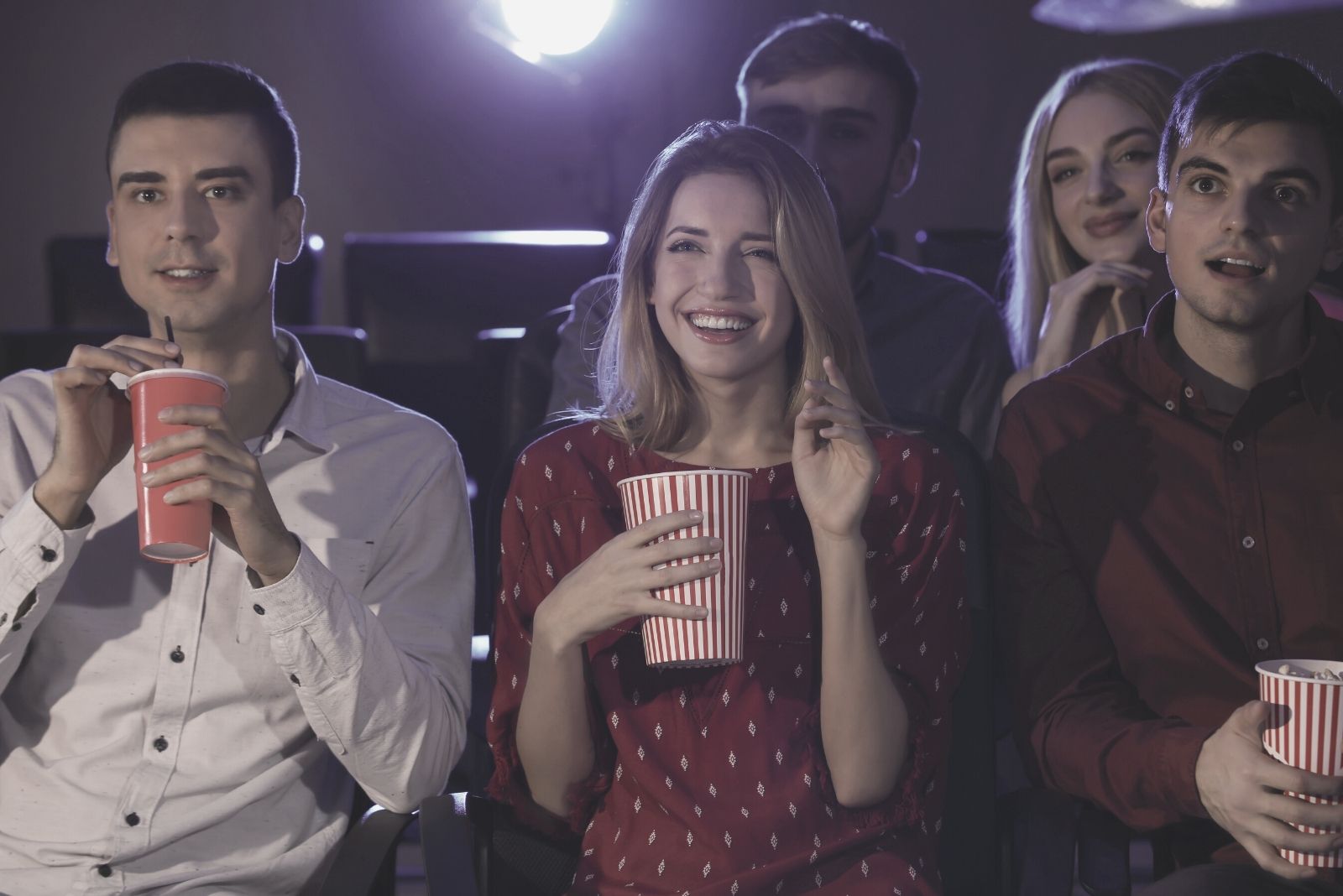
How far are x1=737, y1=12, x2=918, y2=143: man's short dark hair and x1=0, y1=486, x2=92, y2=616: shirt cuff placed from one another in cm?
179

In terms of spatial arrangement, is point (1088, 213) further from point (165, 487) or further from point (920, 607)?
point (165, 487)

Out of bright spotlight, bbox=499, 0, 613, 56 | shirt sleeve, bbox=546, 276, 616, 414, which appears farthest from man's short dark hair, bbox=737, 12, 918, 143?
bright spotlight, bbox=499, 0, 613, 56

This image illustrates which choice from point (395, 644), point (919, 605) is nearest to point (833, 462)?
point (919, 605)

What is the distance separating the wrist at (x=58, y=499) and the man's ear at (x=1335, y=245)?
1608mm

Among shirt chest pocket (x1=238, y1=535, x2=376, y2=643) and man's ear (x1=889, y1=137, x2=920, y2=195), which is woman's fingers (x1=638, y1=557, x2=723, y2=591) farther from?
man's ear (x1=889, y1=137, x2=920, y2=195)

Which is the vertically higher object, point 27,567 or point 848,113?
point 848,113

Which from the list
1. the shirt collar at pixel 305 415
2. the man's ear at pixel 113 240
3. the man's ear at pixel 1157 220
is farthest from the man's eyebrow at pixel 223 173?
the man's ear at pixel 1157 220

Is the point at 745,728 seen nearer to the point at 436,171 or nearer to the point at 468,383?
the point at 468,383

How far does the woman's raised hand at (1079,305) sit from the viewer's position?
2.51m

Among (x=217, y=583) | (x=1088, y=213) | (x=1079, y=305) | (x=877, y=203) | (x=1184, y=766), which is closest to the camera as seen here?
(x=1184, y=766)

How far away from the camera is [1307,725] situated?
1404 millimetres

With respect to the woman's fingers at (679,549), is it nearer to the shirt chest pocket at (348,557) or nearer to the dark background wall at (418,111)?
the shirt chest pocket at (348,557)

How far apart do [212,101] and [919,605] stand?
117 cm

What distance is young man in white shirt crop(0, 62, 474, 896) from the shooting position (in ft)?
5.37
